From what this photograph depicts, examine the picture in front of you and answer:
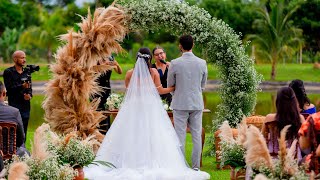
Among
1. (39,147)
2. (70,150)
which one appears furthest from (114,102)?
(39,147)

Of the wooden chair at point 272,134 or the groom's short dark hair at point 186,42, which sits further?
the groom's short dark hair at point 186,42

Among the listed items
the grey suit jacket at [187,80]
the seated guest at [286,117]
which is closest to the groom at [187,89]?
the grey suit jacket at [187,80]

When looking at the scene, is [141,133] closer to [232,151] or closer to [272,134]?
[232,151]

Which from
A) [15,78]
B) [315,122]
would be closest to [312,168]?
[315,122]

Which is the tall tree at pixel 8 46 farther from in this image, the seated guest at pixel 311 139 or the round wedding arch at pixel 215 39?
the seated guest at pixel 311 139

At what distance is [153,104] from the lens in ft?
34.0

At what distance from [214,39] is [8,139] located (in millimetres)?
4638

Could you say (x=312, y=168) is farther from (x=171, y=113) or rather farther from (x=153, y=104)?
(x=171, y=113)

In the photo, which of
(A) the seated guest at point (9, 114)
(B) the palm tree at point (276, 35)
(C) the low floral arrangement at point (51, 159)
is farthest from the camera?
(B) the palm tree at point (276, 35)

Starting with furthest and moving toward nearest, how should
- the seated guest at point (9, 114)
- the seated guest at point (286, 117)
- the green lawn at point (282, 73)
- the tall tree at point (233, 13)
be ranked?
the tall tree at point (233, 13), the green lawn at point (282, 73), the seated guest at point (9, 114), the seated guest at point (286, 117)

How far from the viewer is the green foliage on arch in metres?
11.6

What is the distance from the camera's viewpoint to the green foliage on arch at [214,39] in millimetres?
11609

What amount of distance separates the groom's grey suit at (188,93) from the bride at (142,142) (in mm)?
146

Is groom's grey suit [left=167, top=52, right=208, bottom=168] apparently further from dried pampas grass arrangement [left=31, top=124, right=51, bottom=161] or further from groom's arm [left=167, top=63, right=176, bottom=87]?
dried pampas grass arrangement [left=31, top=124, right=51, bottom=161]
